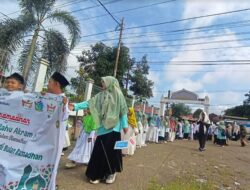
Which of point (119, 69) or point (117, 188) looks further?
point (119, 69)

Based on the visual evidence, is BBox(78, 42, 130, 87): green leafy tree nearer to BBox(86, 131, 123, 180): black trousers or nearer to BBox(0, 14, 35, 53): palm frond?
BBox(0, 14, 35, 53): palm frond

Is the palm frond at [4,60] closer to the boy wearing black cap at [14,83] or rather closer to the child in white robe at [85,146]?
the child in white robe at [85,146]

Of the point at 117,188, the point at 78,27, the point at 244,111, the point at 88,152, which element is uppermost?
the point at 244,111

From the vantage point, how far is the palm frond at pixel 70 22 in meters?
12.4

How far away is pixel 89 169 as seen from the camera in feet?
16.3

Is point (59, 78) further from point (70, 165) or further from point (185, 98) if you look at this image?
point (185, 98)

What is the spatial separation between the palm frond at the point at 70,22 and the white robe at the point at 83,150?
7258mm

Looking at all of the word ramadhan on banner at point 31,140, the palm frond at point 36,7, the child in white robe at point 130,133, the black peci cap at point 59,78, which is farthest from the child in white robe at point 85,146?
the palm frond at point 36,7

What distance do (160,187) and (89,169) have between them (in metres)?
1.24

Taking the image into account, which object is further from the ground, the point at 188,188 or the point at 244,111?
the point at 244,111

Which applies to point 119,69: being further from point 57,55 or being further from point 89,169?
point 89,169

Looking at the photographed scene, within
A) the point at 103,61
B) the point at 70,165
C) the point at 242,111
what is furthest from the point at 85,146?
the point at 242,111

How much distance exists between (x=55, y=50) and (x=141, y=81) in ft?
58.5

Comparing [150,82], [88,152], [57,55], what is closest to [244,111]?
[150,82]
